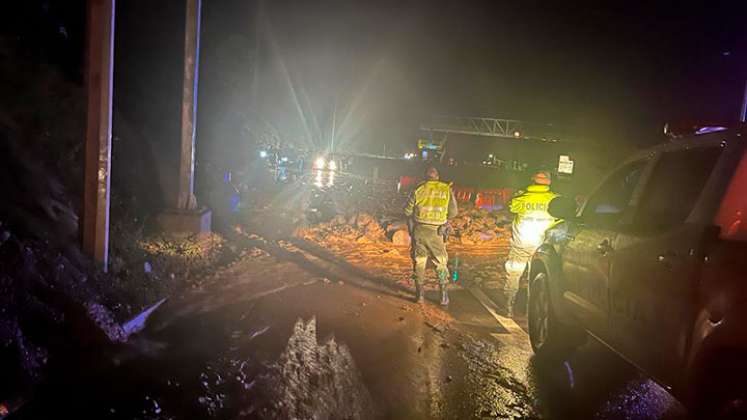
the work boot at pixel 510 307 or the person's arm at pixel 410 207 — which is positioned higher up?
the person's arm at pixel 410 207

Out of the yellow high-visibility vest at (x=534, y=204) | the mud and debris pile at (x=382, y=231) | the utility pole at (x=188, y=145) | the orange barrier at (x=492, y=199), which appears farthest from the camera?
the orange barrier at (x=492, y=199)

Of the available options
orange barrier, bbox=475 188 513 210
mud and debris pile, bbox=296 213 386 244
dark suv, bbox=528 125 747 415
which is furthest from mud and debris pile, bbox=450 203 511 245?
dark suv, bbox=528 125 747 415

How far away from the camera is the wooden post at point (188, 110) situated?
30.6 ft

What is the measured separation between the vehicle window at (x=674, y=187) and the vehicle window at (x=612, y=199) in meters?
0.23

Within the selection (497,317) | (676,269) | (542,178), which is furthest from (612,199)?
(497,317)

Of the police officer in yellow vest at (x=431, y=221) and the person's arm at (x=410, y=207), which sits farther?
the person's arm at (x=410, y=207)

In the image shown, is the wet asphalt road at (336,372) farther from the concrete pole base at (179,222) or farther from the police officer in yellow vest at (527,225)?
the concrete pole base at (179,222)

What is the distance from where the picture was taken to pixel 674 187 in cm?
368

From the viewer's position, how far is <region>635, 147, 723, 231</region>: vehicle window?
330cm

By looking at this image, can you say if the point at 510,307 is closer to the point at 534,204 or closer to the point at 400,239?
the point at 534,204

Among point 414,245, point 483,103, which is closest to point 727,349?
point 414,245

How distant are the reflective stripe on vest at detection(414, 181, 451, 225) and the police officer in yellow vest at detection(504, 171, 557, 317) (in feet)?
2.85

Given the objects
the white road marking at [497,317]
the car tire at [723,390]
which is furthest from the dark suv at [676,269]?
the white road marking at [497,317]

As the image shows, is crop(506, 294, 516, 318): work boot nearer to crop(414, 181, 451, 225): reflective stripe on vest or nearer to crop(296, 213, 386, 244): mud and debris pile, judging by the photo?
crop(414, 181, 451, 225): reflective stripe on vest
